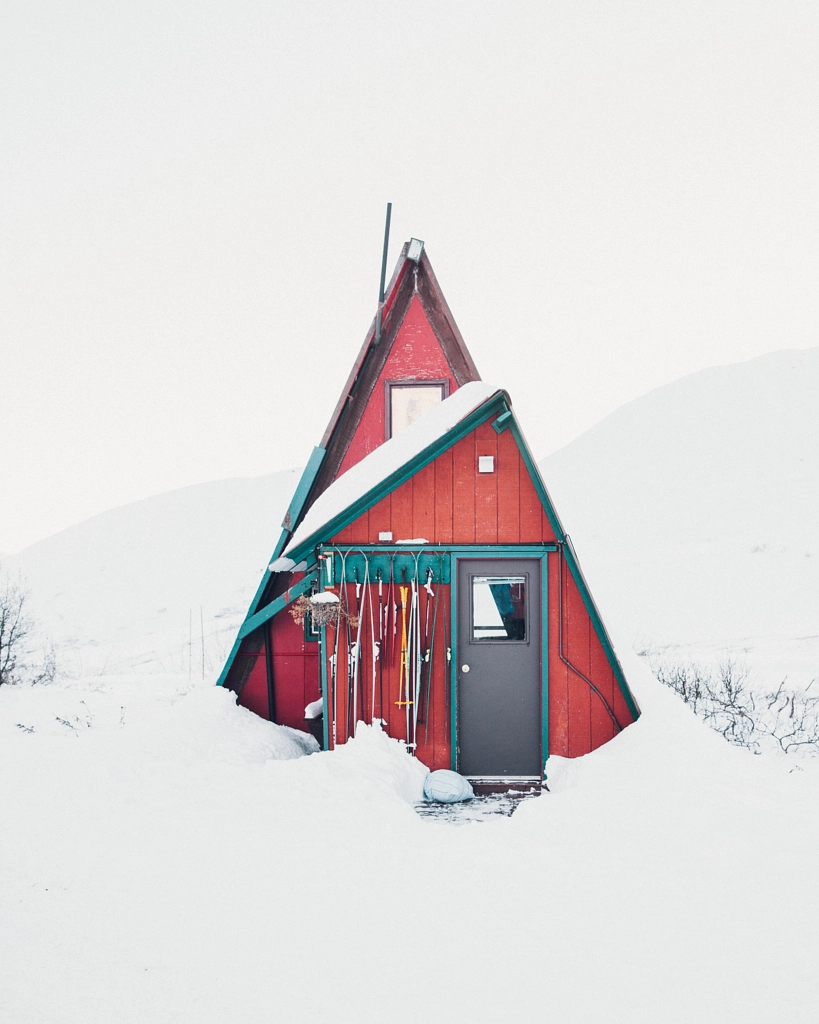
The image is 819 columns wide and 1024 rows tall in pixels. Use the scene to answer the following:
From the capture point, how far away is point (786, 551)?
24688mm

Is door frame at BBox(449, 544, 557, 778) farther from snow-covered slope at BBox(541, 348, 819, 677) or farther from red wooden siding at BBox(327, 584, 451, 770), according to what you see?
snow-covered slope at BBox(541, 348, 819, 677)

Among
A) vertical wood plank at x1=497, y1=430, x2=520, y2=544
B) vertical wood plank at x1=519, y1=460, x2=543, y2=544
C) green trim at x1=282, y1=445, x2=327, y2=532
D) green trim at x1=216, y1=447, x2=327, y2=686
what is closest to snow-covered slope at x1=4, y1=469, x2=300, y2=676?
green trim at x1=216, y1=447, x2=327, y2=686

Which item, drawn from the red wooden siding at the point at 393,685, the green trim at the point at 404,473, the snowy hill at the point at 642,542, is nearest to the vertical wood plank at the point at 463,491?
the green trim at the point at 404,473

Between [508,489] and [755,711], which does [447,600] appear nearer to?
[508,489]

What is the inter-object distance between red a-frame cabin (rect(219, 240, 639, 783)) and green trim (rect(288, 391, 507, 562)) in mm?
15

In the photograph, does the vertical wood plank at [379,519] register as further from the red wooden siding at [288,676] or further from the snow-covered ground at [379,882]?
the red wooden siding at [288,676]

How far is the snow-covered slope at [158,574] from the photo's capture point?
22.2 m

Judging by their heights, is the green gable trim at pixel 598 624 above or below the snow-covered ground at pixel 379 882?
above

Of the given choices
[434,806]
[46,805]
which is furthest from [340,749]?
[46,805]

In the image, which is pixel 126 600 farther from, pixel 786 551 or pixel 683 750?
pixel 683 750

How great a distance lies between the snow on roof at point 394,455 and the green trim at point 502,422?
0.89 feet

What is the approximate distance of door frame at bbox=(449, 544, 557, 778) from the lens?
22.9 feet

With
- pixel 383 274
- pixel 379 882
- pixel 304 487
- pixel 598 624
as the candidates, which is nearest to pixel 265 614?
pixel 304 487

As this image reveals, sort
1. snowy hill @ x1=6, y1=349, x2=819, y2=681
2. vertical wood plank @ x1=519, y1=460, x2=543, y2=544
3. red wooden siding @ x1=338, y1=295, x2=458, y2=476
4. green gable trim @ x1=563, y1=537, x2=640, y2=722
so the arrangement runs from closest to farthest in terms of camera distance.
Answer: green gable trim @ x1=563, y1=537, x2=640, y2=722 < vertical wood plank @ x1=519, y1=460, x2=543, y2=544 < red wooden siding @ x1=338, y1=295, x2=458, y2=476 < snowy hill @ x1=6, y1=349, x2=819, y2=681
